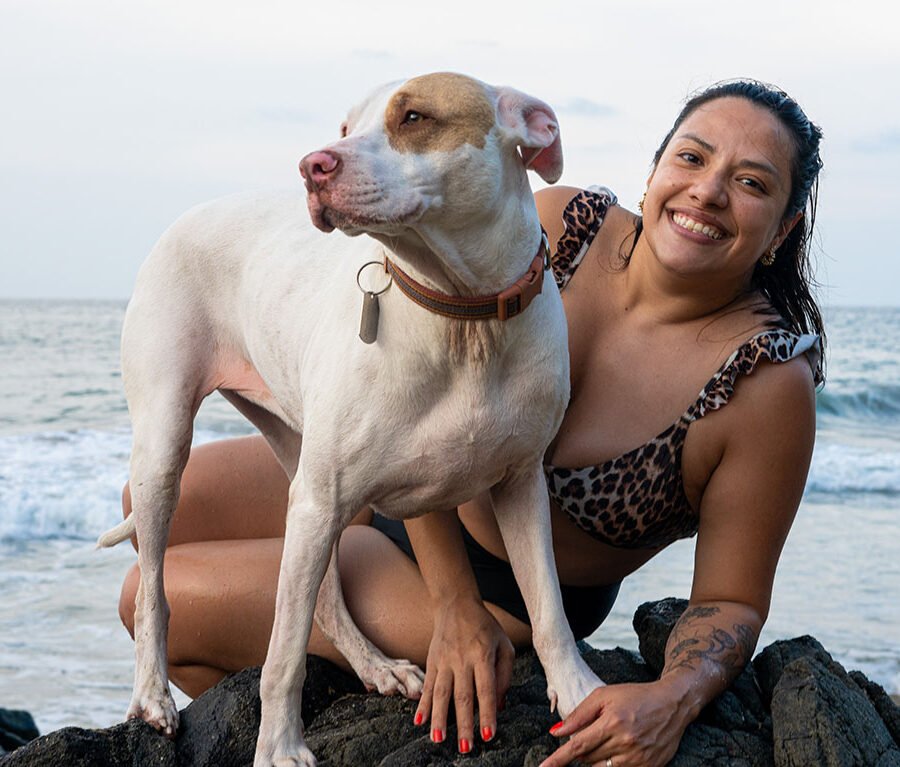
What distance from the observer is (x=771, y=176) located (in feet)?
10.2

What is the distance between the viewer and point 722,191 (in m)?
3.06

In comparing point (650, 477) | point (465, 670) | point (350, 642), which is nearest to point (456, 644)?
point (465, 670)

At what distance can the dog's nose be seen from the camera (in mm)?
2006

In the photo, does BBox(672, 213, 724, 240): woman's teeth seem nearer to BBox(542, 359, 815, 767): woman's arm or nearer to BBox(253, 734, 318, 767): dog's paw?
BBox(542, 359, 815, 767): woman's arm

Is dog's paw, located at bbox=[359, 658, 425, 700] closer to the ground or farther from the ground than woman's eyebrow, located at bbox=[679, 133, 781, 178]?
closer to the ground

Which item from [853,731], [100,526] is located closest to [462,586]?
[853,731]

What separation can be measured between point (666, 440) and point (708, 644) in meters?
0.56

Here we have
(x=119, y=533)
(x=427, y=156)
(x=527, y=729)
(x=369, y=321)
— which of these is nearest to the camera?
(x=427, y=156)

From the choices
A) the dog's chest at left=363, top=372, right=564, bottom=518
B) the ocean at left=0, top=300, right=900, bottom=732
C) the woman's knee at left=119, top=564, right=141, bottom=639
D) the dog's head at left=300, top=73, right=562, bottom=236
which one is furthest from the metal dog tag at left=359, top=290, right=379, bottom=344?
the ocean at left=0, top=300, right=900, bottom=732

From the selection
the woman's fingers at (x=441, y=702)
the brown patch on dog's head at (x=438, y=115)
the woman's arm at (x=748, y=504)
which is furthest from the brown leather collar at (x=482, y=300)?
the woman's fingers at (x=441, y=702)

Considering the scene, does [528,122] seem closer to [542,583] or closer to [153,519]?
[542,583]

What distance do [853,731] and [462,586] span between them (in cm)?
106

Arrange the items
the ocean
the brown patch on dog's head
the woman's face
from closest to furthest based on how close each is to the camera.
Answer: the brown patch on dog's head → the woman's face → the ocean

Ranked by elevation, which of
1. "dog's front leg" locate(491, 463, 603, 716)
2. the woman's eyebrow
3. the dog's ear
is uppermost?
the dog's ear
